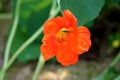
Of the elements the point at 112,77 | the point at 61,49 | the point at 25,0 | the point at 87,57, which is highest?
the point at 61,49

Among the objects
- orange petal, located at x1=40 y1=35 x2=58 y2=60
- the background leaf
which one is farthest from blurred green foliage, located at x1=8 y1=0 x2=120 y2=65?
orange petal, located at x1=40 y1=35 x2=58 y2=60

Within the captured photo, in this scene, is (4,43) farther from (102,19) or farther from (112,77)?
(112,77)

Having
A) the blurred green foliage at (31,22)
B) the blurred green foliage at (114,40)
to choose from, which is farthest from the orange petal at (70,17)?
the blurred green foliage at (114,40)

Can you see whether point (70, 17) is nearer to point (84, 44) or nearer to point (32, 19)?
point (84, 44)

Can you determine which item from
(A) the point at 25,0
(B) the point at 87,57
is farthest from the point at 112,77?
(A) the point at 25,0

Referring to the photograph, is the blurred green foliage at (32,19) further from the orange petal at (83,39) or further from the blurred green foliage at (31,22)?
the orange petal at (83,39)

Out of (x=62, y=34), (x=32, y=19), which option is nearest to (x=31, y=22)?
(x=32, y=19)
